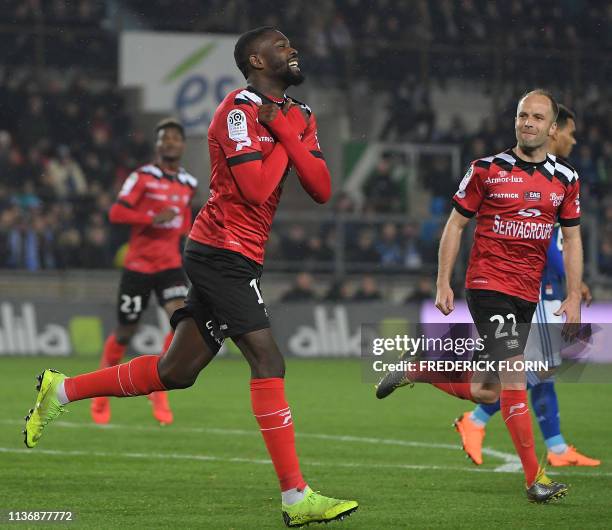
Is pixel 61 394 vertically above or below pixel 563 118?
below

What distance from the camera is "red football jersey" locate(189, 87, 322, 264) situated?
5.70 m

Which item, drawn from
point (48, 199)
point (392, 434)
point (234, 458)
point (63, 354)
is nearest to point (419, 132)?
point (48, 199)

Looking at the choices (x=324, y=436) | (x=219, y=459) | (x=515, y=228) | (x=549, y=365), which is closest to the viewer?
(x=515, y=228)

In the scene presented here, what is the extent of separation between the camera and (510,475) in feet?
24.5

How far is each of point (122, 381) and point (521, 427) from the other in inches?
78.4

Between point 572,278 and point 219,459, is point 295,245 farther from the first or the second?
point 572,278

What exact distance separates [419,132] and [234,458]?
54.3 ft

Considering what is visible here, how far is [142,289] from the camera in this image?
423 inches

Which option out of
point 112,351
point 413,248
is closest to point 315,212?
point 413,248

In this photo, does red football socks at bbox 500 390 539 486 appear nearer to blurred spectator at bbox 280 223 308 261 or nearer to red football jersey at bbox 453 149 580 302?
red football jersey at bbox 453 149 580 302

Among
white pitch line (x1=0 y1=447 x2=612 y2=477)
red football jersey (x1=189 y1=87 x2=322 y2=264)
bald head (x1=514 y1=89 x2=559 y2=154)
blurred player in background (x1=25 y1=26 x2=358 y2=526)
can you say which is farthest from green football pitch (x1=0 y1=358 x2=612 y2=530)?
bald head (x1=514 y1=89 x2=559 y2=154)

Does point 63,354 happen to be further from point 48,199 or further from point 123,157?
point 123,157

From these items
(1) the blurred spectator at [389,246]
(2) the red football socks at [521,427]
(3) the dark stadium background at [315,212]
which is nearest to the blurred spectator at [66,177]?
(3) the dark stadium background at [315,212]

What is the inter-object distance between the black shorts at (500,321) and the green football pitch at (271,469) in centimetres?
74
